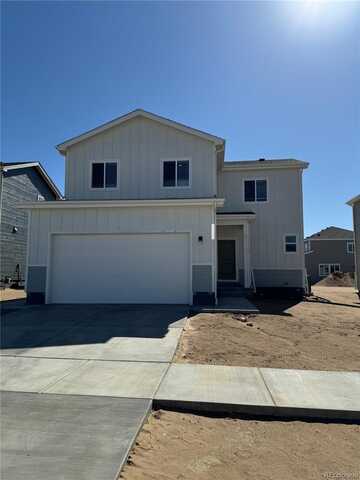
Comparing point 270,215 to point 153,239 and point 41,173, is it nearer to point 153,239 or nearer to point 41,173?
point 153,239

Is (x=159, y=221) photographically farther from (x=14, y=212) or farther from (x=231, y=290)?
(x=14, y=212)

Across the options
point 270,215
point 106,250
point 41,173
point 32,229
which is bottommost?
point 106,250

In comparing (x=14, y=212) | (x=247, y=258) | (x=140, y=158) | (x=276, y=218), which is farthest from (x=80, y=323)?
(x=14, y=212)

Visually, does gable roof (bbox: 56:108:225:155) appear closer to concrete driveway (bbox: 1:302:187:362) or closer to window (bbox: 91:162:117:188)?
window (bbox: 91:162:117:188)

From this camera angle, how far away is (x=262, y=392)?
430cm

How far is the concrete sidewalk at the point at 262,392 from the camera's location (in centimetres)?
384

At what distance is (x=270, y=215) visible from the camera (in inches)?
649

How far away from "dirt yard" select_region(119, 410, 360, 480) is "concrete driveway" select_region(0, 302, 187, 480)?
0.25 m

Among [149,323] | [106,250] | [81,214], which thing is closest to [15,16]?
[81,214]

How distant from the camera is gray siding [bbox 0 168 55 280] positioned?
18.5m

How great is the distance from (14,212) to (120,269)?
37.4 ft

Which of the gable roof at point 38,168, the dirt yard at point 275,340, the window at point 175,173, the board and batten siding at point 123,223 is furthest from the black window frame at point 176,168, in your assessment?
the gable roof at point 38,168

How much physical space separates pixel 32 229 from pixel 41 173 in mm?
12079

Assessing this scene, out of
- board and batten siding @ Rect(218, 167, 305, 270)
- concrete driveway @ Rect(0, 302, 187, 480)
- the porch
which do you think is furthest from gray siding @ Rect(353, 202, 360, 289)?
concrete driveway @ Rect(0, 302, 187, 480)
